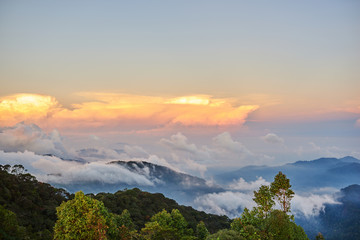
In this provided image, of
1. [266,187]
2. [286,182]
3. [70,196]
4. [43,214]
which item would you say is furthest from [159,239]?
→ [70,196]

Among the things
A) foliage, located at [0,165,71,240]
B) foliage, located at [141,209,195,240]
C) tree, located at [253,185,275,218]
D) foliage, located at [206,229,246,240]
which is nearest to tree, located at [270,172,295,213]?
tree, located at [253,185,275,218]

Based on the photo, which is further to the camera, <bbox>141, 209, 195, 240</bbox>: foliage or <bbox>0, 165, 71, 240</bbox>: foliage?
<bbox>0, 165, 71, 240</bbox>: foliage

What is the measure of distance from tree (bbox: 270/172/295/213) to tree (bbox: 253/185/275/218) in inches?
53.0

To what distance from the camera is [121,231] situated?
49.3 metres

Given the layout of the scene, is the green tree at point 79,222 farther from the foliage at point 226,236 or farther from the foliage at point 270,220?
the foliage at point 270,220

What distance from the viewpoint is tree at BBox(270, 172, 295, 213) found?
2419 inches

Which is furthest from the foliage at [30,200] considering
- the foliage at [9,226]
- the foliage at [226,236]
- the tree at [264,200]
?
the tree at [264,200]

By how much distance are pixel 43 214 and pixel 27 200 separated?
506 centimetres

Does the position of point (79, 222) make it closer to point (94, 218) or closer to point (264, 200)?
point (94, 218)

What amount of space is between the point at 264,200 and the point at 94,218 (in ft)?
119

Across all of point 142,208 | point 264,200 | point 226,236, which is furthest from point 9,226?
point 142,208

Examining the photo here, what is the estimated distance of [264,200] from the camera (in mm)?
60500

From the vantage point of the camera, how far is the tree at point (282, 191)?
61.4 m

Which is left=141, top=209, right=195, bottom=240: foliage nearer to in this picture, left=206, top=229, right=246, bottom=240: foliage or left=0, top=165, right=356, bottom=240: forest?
left=0, top=165, right=356, bottom=240: forest
